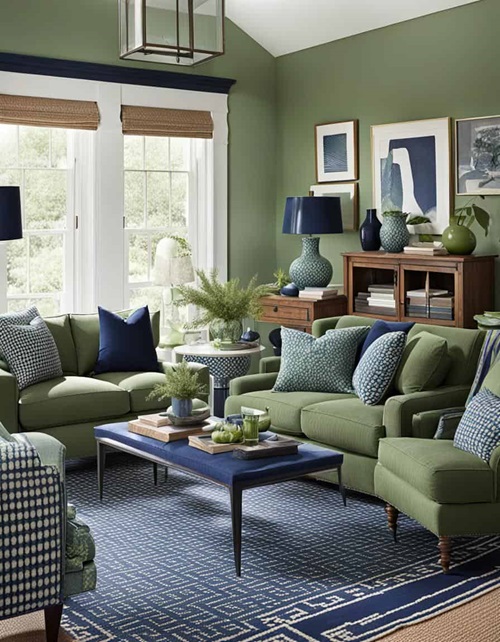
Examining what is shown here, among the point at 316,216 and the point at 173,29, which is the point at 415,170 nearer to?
the point at 316,216

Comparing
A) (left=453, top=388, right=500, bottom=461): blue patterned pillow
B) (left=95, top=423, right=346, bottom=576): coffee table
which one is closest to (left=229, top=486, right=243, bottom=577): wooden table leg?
(left=95, top=423, right=346, bottom=576): coffee table

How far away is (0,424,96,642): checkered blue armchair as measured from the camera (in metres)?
3.04

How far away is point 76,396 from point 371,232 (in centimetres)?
258

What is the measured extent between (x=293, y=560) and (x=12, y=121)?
395 cm

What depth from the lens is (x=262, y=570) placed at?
4.00 metres

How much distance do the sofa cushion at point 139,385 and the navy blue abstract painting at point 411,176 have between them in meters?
2.25

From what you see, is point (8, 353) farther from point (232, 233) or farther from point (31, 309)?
point (232, 233)

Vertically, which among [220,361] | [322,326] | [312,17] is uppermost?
[312,17]

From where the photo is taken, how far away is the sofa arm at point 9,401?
5258 millimetres

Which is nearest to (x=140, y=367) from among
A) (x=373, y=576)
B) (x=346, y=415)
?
(x=346, y=415)

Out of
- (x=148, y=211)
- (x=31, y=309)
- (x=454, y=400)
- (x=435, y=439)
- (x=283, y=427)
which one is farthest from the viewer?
(x=148, y=211)

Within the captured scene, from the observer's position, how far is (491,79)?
6203 millimetres

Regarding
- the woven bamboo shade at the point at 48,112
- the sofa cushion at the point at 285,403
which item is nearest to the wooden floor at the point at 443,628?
the sofa cushion at the point at 285,403

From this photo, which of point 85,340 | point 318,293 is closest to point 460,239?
point 318,293
